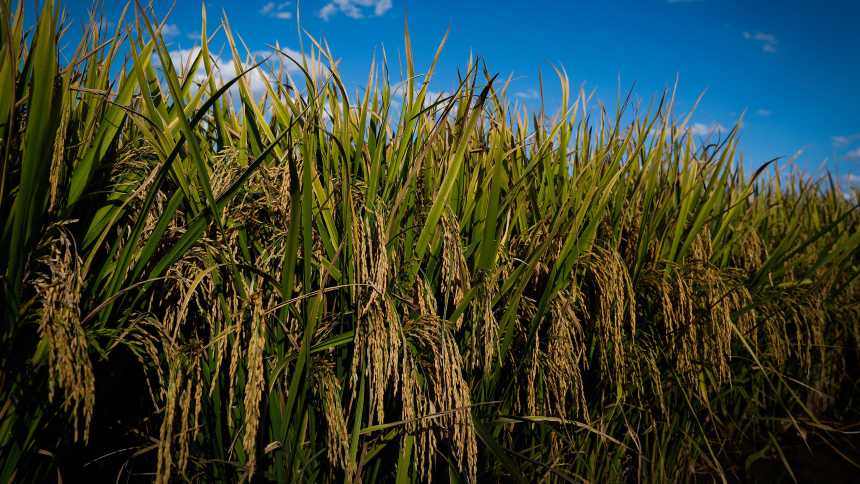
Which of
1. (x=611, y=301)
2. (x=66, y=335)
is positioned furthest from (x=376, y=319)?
(x=611, y=301)

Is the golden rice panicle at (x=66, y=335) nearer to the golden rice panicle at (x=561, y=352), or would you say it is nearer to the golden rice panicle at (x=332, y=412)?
the golden rice panicle at (x=332, y=412)

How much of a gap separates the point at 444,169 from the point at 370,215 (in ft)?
1.23

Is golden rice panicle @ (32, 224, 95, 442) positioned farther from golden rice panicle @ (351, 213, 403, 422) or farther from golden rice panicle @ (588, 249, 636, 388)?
golden rice panicle @ (588, 249, 636, 388)


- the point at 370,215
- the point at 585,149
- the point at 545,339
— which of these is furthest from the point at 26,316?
the point at 585,149

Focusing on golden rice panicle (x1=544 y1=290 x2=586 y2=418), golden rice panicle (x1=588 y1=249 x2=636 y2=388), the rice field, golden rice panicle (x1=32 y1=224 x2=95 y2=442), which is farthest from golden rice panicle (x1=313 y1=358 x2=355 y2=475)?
golden rice panicle (x1=588 y1=249 x2=636 y2=388)

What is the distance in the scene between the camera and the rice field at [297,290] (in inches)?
48.3

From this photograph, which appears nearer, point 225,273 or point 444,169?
point 225,273

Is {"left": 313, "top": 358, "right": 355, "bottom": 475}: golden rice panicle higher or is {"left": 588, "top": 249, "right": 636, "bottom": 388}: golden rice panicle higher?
{"left": 588, "top": 249, "right": 636, "bottom": 388}: golden rice panicle

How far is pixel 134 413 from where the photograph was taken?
1.61m

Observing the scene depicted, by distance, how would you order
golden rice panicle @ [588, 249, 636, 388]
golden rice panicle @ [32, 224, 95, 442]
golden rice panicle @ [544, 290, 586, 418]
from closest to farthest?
golden rice panicle @ [32, 224, 95, 442] → golden rice panicle @ [544, 290, 586, 418] → golden rice panicle @ [588, 249, 636, 388]

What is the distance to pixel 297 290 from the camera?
154cm

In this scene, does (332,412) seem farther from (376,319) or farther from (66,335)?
(66,335)

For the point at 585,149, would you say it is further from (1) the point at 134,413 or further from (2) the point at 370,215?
(1) the point at 134,413

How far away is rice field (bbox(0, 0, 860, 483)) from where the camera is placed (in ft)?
4.02
